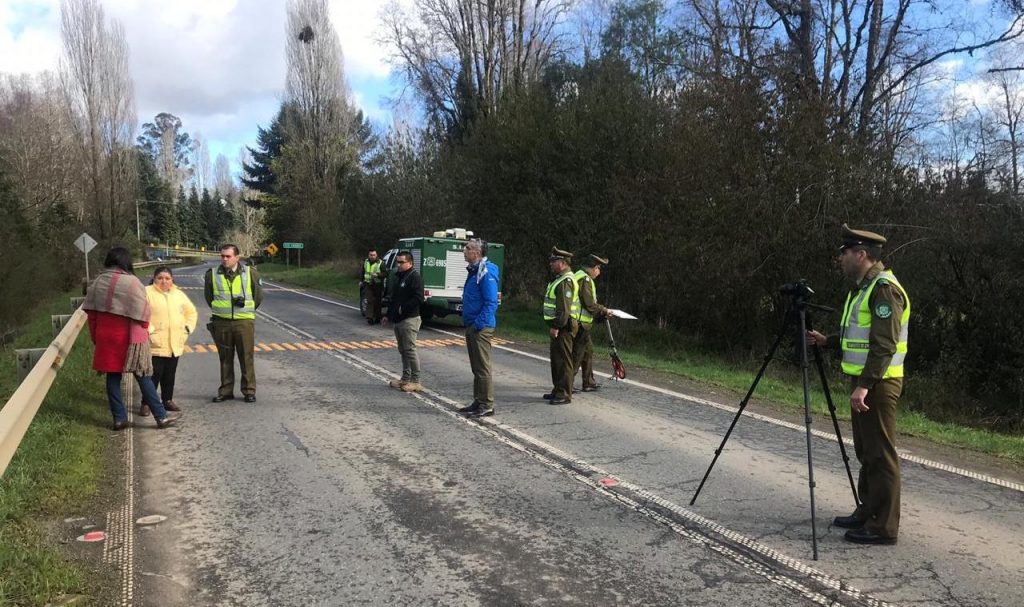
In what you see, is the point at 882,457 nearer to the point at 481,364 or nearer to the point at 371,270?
the point at 481,364

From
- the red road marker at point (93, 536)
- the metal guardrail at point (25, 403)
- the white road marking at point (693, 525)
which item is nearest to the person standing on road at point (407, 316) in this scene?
the white road marking at point (693, 525)

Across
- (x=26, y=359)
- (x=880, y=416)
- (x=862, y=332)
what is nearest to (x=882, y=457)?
(x=880, y=416)

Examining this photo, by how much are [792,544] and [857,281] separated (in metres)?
1.75

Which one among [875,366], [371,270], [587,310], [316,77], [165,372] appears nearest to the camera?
[875,366]

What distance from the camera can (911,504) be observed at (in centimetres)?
504

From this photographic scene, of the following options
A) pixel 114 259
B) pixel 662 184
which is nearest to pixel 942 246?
pixel 662 184

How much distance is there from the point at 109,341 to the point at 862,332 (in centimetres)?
657

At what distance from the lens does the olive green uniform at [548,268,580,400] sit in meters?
8.41

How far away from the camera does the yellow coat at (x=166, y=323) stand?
736cm

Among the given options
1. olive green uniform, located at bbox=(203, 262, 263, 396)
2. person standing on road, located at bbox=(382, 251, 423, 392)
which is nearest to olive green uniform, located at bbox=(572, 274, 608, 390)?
person standing on road, located at bbox=(382, 251, 423, 392)

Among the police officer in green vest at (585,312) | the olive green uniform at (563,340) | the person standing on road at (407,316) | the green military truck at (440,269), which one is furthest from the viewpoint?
the green military truck at (440,269)

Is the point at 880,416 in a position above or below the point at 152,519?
above

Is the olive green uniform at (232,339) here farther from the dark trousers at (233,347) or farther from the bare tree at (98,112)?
the bare tree at (98,112)

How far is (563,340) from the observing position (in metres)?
8.39
